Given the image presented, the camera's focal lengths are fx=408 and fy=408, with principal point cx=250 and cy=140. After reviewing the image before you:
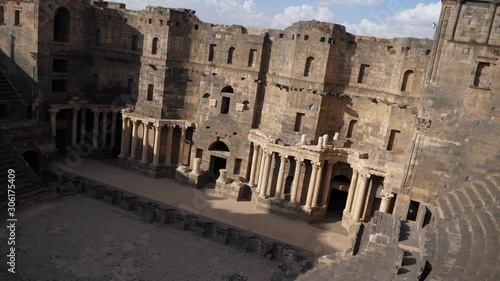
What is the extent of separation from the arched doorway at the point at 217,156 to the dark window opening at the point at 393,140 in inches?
432

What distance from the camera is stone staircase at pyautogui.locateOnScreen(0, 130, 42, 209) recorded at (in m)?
21.8

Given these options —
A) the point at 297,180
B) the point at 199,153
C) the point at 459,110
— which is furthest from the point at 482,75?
the point at 199,153

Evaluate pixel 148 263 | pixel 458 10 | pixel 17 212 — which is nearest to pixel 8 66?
pixel 17 212

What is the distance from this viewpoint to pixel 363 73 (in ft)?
82.0

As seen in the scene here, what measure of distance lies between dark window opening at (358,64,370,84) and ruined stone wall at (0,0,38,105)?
2137 centimetres

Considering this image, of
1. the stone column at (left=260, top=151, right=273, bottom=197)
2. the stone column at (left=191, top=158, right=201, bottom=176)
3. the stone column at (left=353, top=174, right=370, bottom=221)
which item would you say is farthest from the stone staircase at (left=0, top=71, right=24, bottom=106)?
the stone column at (left=353, top=174, right=370, bottom=221)

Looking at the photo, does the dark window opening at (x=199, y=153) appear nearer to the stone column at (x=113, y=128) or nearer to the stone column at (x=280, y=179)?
the stone column at (x=280, y=179)

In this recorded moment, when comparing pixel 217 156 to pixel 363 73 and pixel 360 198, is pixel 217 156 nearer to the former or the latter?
pixel 360 198

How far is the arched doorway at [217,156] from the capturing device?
2902cm

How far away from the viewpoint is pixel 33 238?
18.9m

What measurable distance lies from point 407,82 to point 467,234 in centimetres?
1163

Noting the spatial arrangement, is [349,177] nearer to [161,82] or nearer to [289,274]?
[289,274]

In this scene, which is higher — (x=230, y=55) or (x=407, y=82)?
(x=230, y=55)

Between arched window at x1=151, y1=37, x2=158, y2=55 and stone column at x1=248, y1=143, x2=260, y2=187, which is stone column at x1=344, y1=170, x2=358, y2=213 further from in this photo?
arched window at x1=151, y1=37, x2=158, y2=55
